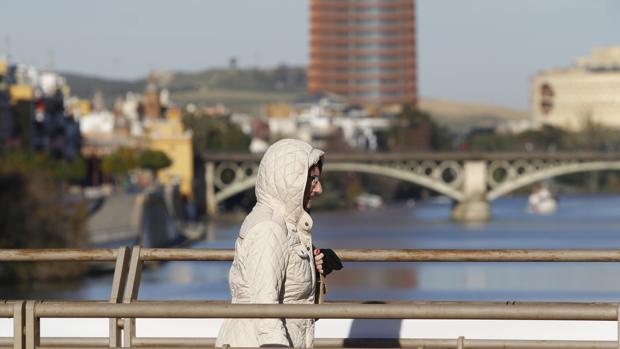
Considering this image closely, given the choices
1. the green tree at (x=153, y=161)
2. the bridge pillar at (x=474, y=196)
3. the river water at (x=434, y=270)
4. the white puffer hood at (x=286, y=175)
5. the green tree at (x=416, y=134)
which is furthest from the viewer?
the green tree at (x=416, y=134)

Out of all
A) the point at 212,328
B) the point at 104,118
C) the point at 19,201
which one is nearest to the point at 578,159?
the point at 19,201

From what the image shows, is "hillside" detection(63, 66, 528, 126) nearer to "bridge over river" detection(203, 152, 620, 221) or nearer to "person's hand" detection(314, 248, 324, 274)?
"bridge over river" detection(203, 152, 620, 221)

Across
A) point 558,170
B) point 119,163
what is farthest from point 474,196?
point 119,163

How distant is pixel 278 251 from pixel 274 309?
12.6 inches

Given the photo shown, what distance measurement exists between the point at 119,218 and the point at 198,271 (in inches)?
270

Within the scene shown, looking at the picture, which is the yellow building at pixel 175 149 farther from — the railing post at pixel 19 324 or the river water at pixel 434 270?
the railing post at pixel 19 324

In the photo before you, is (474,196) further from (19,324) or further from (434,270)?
(19,324)

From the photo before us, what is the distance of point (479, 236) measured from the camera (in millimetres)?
50969

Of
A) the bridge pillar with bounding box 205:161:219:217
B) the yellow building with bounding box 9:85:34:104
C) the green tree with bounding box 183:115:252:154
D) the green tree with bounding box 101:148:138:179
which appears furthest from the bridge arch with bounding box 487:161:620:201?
the green tree with bounding box 183:115:252:154

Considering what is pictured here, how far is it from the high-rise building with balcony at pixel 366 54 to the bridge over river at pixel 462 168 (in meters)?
86.6

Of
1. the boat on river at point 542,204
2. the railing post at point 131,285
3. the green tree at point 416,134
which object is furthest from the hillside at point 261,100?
the railing post at point 131,285

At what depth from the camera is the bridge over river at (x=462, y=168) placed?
196 feet

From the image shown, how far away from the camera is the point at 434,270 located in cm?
4259

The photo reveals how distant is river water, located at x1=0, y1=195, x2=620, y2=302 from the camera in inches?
1277
